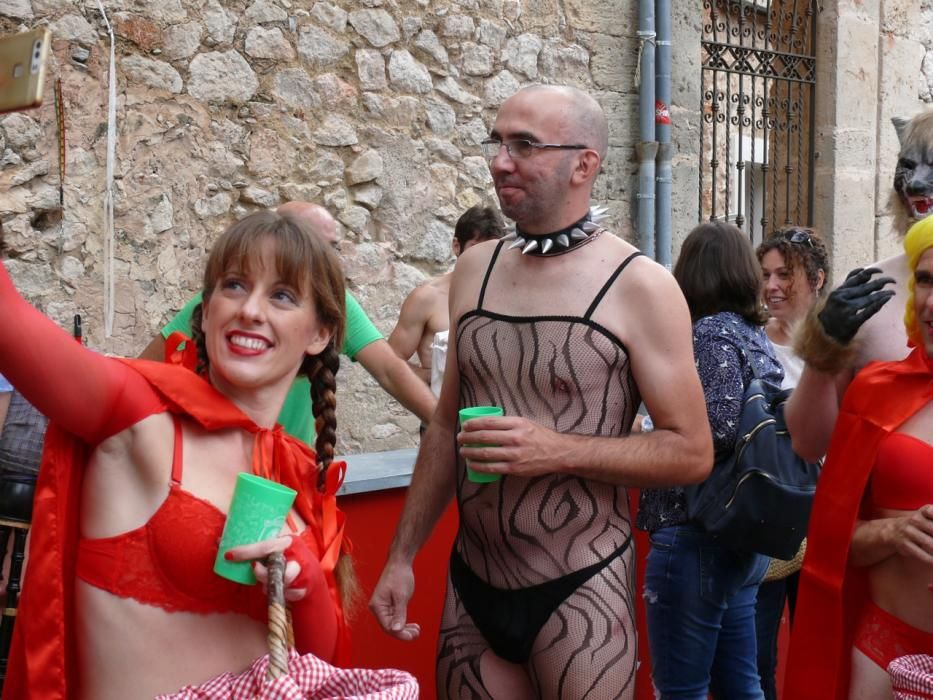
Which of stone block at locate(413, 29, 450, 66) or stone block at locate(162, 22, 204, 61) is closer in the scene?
stone block at locate(162, 22, 204, 61)

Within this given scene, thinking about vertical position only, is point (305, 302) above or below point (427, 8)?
below

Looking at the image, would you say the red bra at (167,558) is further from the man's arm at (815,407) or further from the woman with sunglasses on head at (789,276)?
the woman with sunglasses on head at (789,276)

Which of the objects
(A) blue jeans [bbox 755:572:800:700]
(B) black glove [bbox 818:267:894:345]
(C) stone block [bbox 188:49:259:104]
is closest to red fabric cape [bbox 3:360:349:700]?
(B) black glove [bbox 818:267:894:345]

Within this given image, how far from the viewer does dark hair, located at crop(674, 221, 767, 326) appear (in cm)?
362

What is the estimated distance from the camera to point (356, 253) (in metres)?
6.05

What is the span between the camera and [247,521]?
183 centimetres

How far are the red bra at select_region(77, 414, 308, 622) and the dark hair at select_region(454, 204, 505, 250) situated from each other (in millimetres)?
3649

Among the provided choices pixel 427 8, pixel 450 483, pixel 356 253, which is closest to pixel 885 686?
pixel 450 483

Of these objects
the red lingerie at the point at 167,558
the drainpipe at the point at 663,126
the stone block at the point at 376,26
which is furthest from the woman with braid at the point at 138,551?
the drainpipe at the point at 663,126

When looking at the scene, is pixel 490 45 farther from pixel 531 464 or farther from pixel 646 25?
pixel 531 464

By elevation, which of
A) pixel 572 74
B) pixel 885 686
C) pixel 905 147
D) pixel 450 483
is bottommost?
pixel 885 686

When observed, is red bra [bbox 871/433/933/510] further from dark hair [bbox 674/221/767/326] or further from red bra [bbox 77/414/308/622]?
red bra [bbox 77/414/308/622]

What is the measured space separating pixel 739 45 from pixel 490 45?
2360 mm

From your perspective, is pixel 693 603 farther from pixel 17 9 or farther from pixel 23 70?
pixel 17 9
